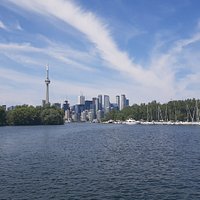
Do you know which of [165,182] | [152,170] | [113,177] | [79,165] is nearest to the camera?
[165,182]

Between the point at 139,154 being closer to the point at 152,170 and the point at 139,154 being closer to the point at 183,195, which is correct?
the point at 152,170

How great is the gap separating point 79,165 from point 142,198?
24.7 meters

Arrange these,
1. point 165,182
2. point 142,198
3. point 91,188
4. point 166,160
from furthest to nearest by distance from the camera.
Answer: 1. point 166,160
2. point 165,182
3. point 91,188
4. point 142,198

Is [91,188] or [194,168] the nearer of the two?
[91,188]

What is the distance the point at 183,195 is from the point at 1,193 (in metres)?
21.7

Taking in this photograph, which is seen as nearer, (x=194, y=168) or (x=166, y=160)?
(x=194, y=168)

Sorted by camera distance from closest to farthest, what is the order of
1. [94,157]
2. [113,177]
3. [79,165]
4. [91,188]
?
[91,188]
[113,177]
[79,165]
[94,157]

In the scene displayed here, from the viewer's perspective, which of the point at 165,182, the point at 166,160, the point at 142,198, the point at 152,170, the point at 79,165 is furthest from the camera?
the point at 166,160

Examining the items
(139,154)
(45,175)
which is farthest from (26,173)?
(139,154)

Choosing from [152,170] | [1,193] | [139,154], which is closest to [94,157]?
[139,154]

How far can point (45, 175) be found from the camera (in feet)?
185

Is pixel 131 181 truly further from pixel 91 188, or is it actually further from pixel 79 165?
pixel 79 165

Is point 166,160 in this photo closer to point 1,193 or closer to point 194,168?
point 194,168

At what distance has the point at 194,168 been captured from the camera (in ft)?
205
